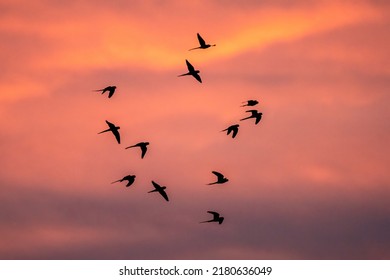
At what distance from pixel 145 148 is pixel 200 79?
666 cm

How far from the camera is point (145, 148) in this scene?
404 ft
